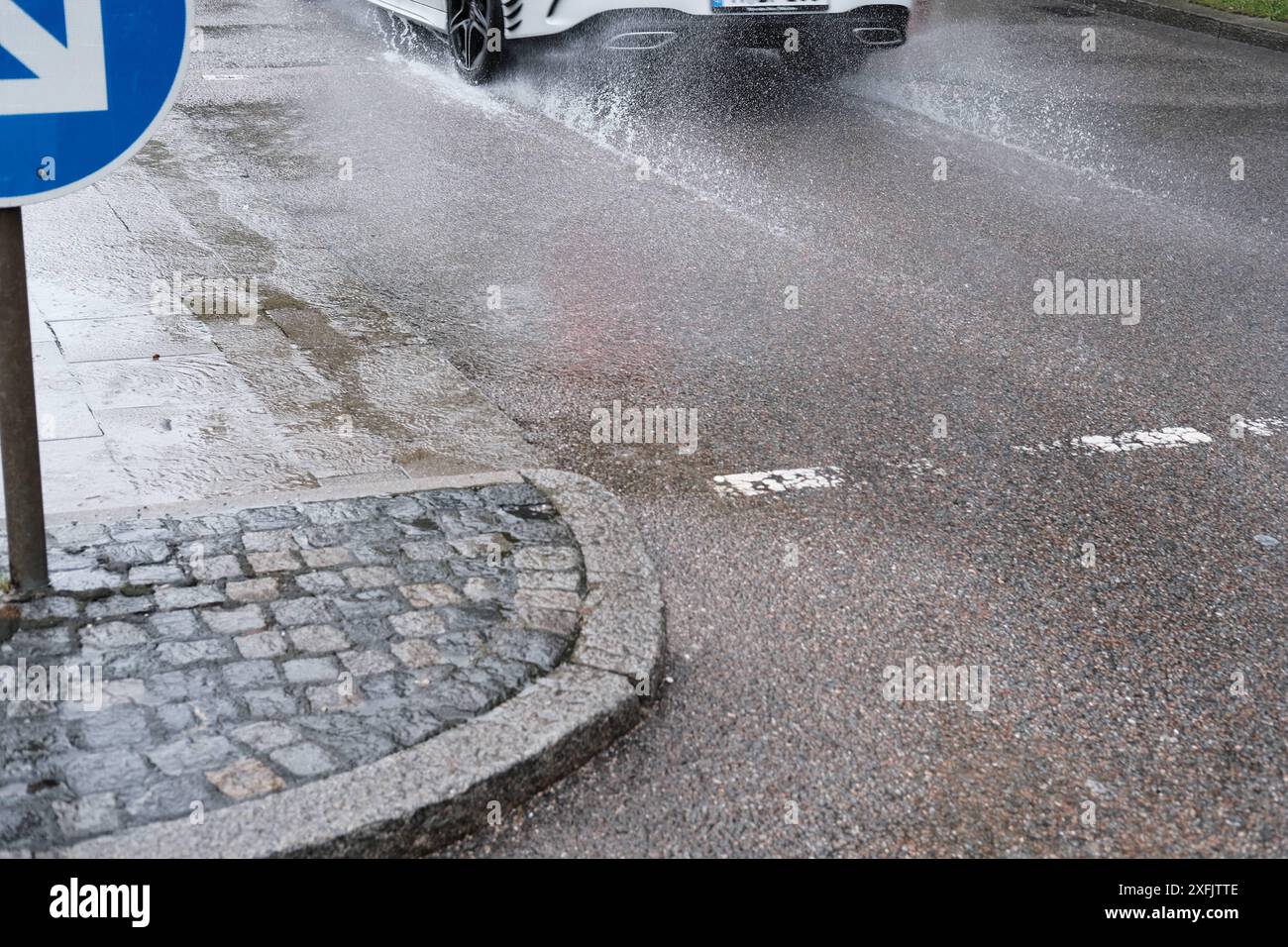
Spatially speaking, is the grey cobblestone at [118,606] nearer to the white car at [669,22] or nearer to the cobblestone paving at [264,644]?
the cobblestone paving at [264,644]

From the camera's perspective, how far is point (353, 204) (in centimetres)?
759

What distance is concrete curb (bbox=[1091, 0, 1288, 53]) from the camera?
1329 cm

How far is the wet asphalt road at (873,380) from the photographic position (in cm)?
328

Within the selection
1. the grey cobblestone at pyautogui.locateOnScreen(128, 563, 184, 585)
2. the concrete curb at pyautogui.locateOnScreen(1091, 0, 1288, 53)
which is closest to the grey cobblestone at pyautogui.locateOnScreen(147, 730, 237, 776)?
the grey cobblestone at pyautogui.locateOnScreen(128, 563, 184, 585)

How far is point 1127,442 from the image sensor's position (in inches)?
202

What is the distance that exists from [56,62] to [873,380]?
3.32 m

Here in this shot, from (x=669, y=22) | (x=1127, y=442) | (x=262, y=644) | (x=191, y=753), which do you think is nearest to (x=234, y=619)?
(x=262, y=644)

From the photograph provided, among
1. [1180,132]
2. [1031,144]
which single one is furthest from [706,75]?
[1180,132]

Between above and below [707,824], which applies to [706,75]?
above

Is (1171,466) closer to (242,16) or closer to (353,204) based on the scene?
(353,204)

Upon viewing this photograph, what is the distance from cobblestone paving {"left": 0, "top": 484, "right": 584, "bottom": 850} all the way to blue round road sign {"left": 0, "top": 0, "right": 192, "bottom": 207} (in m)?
1.05

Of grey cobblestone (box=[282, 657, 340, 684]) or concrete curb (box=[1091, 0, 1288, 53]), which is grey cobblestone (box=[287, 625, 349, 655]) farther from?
concrete curb (box=[1091, 0, 1288, 53])
